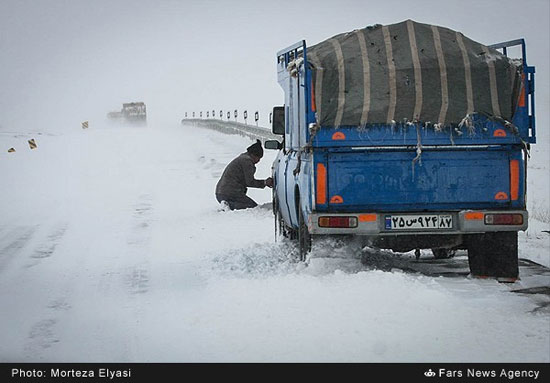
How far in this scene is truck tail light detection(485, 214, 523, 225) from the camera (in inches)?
353

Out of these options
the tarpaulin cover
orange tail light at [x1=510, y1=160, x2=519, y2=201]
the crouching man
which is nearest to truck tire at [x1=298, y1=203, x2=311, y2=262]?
the tarpaulin cover

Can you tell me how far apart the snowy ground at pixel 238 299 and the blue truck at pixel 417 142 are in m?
0.61

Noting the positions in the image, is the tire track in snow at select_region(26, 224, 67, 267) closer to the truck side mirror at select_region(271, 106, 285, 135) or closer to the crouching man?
the crouching man

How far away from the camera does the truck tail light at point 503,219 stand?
897 cm

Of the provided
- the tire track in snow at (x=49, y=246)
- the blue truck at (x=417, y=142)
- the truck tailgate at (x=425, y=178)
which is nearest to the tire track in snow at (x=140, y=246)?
the tire track in snow at (x=49, y=246)

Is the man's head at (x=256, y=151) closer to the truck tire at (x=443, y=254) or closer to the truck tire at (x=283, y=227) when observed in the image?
the truck tire at (x=283, y=227)

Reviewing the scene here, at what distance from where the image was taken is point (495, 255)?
9.39 meters

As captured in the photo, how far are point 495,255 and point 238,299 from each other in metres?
2.79

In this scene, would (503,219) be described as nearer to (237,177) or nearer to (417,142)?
(417,142)

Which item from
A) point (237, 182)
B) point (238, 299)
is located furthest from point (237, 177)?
point (238, 299)
